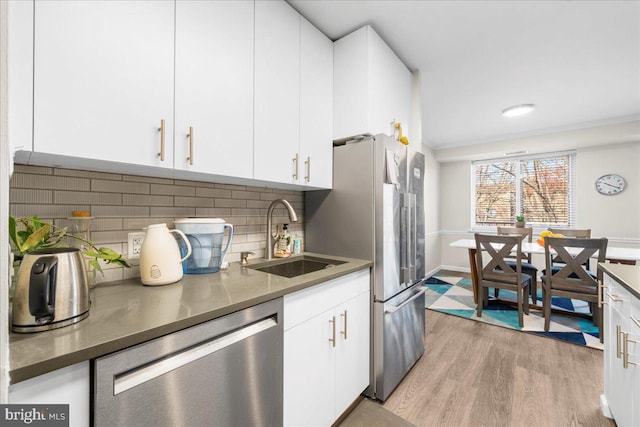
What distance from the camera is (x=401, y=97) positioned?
2.26 meters

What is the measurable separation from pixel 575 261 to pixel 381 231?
2.32m

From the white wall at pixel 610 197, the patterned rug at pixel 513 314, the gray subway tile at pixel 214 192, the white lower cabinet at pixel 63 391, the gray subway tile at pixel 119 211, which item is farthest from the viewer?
the white wall at pixel 610 197

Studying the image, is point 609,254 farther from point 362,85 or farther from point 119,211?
point 119,211

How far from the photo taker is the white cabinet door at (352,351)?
1.51 meters

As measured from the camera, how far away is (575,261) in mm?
2650

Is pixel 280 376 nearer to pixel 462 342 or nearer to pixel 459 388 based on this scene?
pixel 459 388

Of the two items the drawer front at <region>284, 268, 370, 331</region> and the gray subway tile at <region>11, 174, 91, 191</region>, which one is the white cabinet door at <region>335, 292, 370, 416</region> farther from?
the gray subway tile at <region>11, 174, 91, 191</region>

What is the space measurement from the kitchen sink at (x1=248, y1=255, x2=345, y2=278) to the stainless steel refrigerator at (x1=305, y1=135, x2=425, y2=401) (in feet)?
0.43

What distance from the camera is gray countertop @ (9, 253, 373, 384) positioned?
2.04ft

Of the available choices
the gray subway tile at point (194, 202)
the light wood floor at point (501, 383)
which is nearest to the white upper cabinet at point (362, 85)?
the gray subway tile at point (194, 202)

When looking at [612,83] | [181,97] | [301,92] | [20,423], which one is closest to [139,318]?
[20,423]

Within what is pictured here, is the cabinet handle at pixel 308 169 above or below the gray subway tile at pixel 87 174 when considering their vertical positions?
above

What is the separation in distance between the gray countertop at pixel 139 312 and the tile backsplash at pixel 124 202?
26cm

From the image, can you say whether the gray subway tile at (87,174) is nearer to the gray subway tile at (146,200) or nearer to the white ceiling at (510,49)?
the gray subway tile at (146,200)
